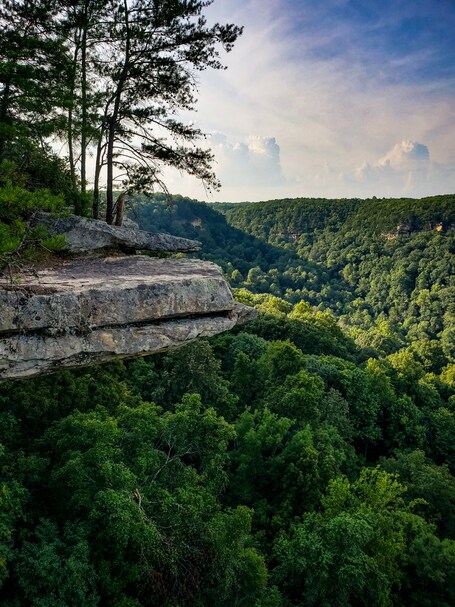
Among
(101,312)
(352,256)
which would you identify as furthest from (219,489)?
(352,256)

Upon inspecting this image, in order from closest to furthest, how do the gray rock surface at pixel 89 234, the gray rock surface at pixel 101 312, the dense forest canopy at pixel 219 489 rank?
the gray rock surface at pixel 101 312 < the gray rock surface at pixel 89 234 < the dense forest canopy at pixel 219 489

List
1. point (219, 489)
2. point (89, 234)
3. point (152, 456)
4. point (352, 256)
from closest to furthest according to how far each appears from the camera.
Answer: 1. point (89, 234)
2. point (152, 456)
3. point (219, 489)
4. point (352, 256)

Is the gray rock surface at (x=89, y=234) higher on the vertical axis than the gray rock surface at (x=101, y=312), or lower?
higher

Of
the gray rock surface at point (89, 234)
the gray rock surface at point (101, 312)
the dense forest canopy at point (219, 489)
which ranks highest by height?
the gray rock surface at point (89, 234)

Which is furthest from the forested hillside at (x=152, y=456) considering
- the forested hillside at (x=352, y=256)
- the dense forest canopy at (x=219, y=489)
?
the forested hillside at (x=352, y=256)

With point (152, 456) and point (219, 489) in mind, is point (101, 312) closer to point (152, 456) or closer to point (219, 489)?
point (152, 456)

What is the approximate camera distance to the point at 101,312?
6.43 m

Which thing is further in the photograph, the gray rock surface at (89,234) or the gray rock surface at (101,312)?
the gray rock surface at (89,234)

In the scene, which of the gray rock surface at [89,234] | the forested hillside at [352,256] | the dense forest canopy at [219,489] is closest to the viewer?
the gray rock surface at [89,234]

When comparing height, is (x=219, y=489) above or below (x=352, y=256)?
below

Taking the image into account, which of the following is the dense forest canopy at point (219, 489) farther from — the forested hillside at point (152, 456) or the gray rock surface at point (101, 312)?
the gray rock surface at point (101, 312)

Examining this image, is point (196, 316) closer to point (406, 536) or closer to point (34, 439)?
point (34, 439)

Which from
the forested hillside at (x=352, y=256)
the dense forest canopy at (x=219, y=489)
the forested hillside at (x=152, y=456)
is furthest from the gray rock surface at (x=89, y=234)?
the forested hillside at (x=352, y=256)

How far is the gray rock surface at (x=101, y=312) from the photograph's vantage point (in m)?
5.87
